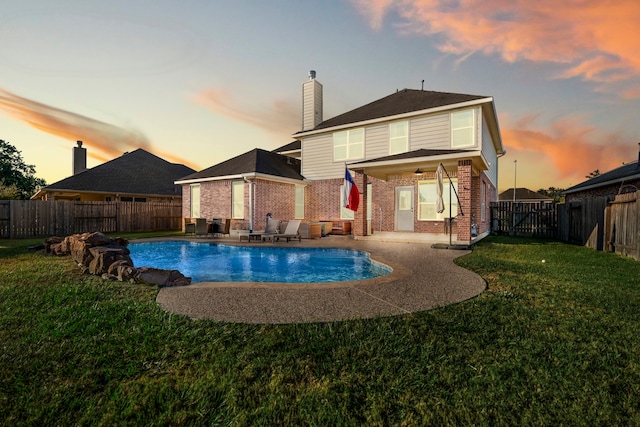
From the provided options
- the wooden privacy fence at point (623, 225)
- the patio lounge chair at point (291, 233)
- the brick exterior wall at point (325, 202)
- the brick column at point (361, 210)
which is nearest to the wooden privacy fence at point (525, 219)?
the brick exterior wall at point (325, 202)

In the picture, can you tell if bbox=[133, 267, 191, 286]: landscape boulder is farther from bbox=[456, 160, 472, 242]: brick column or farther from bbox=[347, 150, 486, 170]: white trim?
bbox=[456, 160, 472, 242]: brick column

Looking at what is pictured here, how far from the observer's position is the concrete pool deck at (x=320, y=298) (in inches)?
153

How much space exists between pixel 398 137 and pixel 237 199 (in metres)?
9.73

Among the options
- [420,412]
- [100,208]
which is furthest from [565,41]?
[100,208]

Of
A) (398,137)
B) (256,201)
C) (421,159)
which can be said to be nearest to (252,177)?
(256,201)

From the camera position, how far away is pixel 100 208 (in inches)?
716

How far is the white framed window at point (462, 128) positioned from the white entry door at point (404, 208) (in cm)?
320

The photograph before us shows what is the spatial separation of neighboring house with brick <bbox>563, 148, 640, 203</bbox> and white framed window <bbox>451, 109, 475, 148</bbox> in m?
5.76

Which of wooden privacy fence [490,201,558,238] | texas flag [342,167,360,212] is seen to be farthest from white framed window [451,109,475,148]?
wooden privacy fence [490,201,558,238]

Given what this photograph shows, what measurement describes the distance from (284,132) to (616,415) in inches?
853

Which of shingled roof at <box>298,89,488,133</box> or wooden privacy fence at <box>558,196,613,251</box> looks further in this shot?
shingled roof at <box>298,89,488,133</box>

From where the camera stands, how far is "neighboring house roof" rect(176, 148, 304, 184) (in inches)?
672

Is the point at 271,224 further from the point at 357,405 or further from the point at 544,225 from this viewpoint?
the point at 544,225

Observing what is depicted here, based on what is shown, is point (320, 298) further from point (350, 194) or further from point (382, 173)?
point (382, 173)
